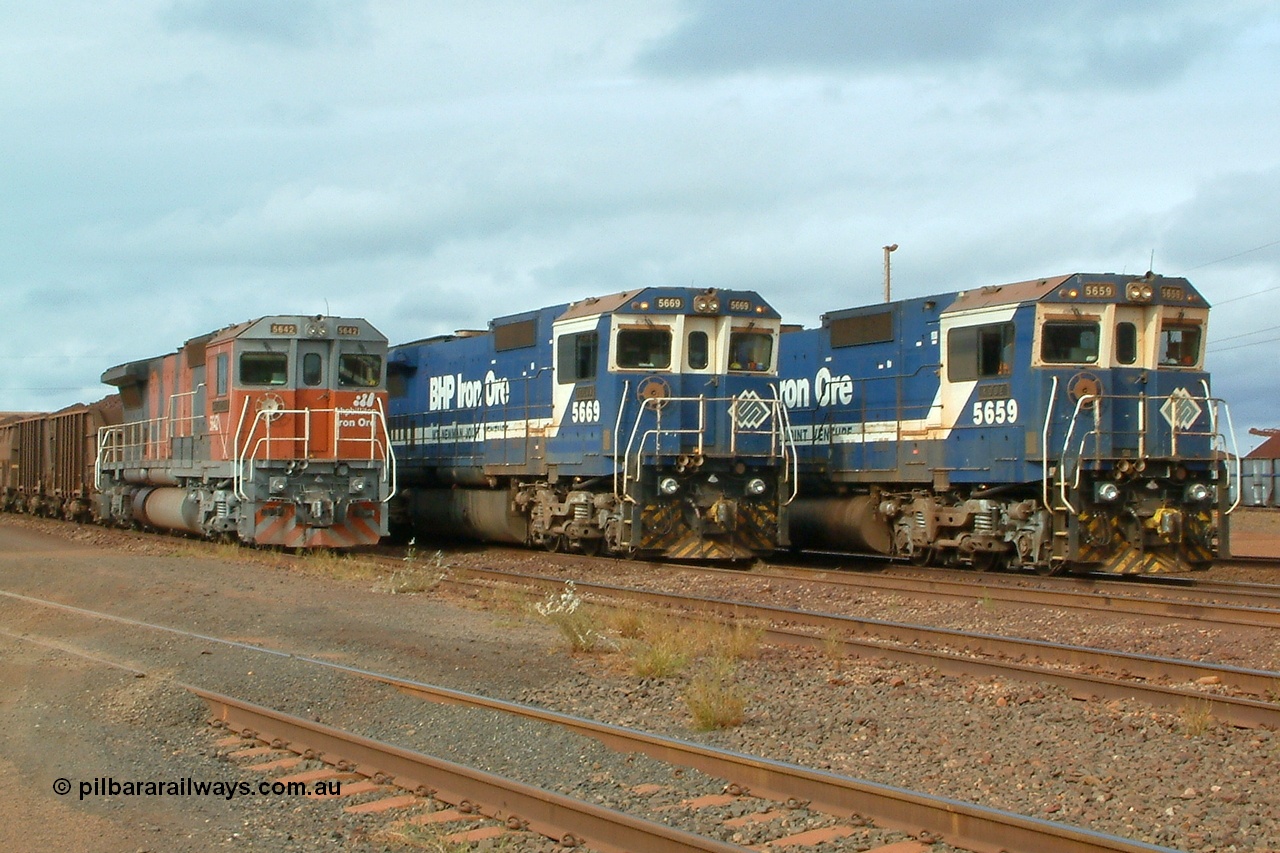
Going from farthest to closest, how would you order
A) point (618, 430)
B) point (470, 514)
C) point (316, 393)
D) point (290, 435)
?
point (470, 514) → point (316, 393) → point (290, 435) → point (618, 430)

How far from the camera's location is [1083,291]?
1695 centimetres

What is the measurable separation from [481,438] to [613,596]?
26.2 feet

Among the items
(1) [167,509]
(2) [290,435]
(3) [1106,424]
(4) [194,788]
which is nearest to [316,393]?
(2) [290,435]

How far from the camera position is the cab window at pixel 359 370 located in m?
21.2

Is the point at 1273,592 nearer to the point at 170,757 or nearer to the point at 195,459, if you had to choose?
the point at 170,757

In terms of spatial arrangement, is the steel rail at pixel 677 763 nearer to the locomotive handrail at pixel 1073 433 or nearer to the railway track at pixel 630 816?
the railway track at pixel 630 816

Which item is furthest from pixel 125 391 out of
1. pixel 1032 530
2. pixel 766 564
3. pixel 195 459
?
pixel 1032 530

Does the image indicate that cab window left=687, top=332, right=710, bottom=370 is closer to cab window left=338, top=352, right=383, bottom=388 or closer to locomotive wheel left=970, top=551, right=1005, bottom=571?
locomotive wheel left=970, top=551, right=1005, bottom=571

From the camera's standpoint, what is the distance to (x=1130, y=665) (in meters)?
10.4

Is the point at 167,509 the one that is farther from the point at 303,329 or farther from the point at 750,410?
the point at 750,410

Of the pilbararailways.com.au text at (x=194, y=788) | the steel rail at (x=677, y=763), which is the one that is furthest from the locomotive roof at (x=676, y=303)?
the pilbararailways.com.au text at (x=194, y=788)

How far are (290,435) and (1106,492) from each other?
1203cm

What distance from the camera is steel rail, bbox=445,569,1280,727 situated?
8859mm

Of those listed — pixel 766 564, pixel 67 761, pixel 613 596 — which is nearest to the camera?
pixel 67 761
